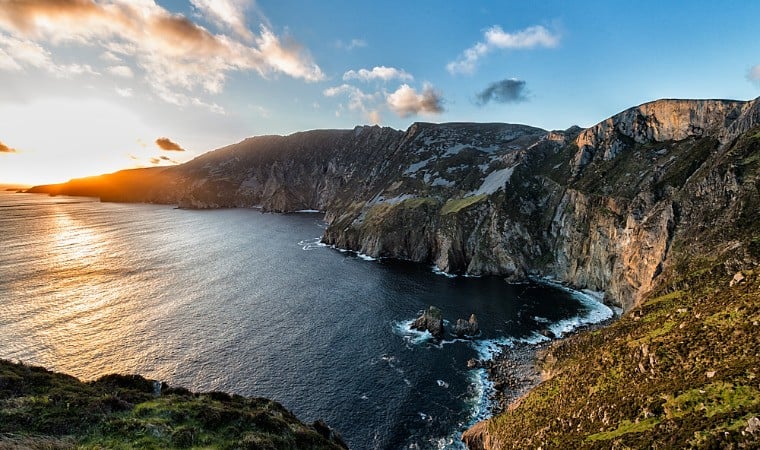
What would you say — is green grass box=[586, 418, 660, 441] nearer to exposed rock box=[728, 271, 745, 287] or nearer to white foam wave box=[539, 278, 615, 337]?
exposed rock box=[728, 271, 745, 287]

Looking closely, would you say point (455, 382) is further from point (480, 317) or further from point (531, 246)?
point (531, 246)

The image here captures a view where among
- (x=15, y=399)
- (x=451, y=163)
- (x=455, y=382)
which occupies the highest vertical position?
(x=451, y=163)

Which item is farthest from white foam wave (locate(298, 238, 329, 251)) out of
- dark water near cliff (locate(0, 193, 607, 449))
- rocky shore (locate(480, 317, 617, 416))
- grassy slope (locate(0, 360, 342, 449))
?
grassy slope (locate(0, 360, 342, 449))

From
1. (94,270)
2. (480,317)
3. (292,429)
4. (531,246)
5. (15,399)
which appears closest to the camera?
(15,399)

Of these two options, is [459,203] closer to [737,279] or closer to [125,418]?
[737,279]

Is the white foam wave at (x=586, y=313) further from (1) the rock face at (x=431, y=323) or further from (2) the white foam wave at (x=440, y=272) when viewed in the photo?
(2) the white foam wave at (x=440, y=272)

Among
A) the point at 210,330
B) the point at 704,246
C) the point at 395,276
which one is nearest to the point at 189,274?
the point at 210,330
